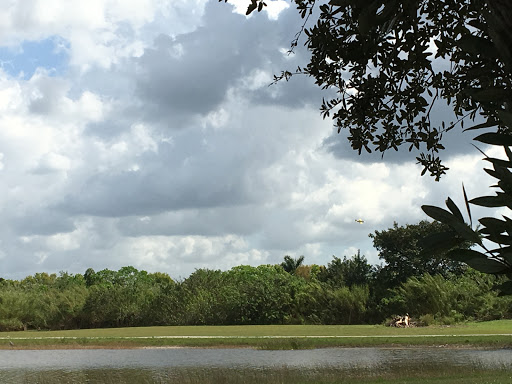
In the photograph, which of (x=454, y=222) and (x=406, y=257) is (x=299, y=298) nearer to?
(x=406, y=257)

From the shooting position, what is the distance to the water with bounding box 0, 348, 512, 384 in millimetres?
17641

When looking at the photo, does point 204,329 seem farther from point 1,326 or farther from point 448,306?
point 1,326

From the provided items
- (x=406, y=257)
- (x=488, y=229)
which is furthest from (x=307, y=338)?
(x=488, y=229)

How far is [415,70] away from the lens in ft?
26.0

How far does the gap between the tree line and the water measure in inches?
536

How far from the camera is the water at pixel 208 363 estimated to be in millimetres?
17641

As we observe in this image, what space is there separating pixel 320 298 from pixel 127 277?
1094 inches

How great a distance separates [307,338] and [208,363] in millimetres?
6789

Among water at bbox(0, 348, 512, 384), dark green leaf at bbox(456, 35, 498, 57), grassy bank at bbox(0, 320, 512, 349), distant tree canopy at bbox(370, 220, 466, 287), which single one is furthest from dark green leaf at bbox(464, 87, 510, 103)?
distant tree canopy at bbox(370, 220, 466, 287)

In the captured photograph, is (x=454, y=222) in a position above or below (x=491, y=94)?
below

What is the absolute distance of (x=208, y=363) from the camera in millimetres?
20703

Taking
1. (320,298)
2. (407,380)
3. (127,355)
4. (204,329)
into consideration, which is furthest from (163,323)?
(407,380)

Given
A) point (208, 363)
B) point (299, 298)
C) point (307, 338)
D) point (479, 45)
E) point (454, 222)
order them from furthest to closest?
point (299, 298)
point (307, 338)
point (208, 363)
point (479, 45)
point (454, 222)

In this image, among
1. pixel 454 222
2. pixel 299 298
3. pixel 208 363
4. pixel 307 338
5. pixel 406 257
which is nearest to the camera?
pixel 454 222
